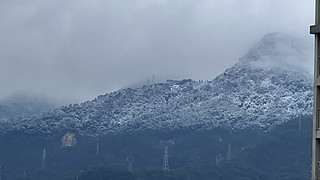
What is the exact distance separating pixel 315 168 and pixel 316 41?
3823 mm

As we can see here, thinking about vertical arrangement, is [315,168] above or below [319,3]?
below

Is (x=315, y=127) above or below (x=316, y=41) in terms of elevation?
below

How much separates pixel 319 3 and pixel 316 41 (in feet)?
3.78

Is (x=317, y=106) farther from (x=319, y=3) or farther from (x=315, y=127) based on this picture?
(x=319, y=3)

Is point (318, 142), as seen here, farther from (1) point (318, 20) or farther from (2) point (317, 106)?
(1) point (318, 20)

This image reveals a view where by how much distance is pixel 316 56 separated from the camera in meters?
34.4

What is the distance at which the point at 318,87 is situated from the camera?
33969 millimetres

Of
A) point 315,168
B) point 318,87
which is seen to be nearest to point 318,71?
point 318,87

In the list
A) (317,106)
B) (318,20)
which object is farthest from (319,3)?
(317,106)

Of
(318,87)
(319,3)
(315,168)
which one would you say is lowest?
(315,168)

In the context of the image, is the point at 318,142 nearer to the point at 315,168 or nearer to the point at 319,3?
the point at 315,168

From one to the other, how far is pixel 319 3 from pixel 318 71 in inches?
80.3

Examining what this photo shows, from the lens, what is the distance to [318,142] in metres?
34.2

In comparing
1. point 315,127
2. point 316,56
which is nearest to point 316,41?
point 316,56
